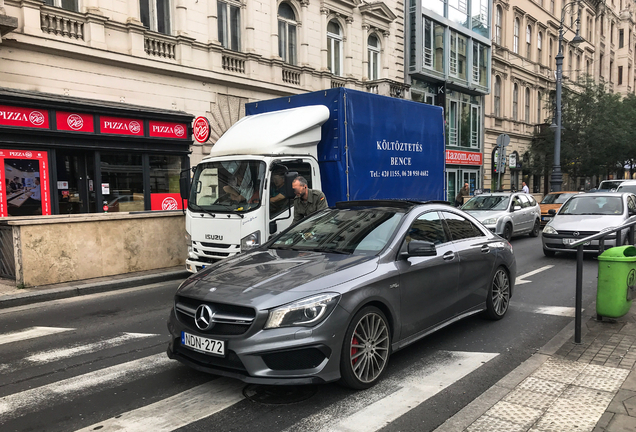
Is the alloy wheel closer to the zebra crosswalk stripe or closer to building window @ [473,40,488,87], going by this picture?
the zebra crosswalk stripe

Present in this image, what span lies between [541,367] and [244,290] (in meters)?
2.74

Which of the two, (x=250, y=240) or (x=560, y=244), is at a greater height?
(x=250, y=240)

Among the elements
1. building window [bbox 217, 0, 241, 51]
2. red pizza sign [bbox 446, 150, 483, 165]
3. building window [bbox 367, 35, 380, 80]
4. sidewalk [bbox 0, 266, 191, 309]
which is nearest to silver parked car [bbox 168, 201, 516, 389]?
sidewalk [bbox 0, 266, 191, 309]

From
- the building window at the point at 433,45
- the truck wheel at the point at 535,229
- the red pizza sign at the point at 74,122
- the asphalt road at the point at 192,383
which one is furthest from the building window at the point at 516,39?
the asphalt road at the point at 192,383

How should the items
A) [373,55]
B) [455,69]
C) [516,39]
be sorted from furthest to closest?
[516,39] < [455,69] < [373,55]

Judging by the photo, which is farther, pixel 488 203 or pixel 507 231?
pixel 488 203

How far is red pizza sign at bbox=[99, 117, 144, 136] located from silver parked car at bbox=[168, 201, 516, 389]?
10.2m

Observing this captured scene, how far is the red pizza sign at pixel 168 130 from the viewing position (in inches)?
597

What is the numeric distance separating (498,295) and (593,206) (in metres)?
7.41

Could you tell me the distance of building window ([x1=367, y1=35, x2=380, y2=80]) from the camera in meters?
23.9

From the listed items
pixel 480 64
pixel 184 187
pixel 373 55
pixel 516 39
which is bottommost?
pixel 184 187

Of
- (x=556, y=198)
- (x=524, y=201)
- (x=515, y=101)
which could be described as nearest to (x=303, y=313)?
(x=524, y=201)

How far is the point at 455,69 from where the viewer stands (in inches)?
1140

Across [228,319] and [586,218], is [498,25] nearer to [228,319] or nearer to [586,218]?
[586,218]
